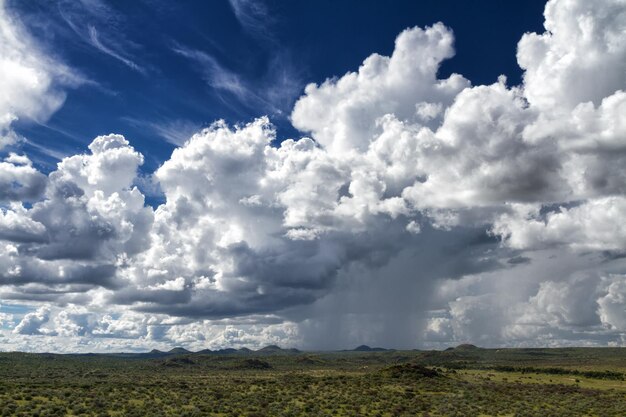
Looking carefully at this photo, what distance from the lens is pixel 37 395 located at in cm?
8481

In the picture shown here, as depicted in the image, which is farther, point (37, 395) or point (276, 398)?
point (276, 398)

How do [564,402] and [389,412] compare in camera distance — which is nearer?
[389,412]

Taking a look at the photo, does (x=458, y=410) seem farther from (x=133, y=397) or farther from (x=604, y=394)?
(x=133, y=397)

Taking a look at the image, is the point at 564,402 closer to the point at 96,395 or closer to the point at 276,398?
the point at 276,398

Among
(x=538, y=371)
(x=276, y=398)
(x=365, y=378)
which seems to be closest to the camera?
(x=276, y=398)

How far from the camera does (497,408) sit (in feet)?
289

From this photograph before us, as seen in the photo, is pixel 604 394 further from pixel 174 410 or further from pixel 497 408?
pixel 174 410

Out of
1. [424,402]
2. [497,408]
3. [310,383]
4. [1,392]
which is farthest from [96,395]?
[497,408]

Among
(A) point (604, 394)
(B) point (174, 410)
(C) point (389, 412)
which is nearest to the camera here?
(B) point (174, 410)

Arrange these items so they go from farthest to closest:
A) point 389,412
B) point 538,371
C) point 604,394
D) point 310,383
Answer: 1. point 538,371
2. point 310,383
3. point 604,394
4. point 389,412

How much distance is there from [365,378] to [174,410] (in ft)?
192

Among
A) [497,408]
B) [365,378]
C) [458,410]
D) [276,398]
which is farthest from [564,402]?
[276,398]

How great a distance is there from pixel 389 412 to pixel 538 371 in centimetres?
10776

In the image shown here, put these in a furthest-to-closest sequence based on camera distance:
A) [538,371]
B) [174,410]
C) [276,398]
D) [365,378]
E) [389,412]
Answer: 1. [538,371]
2. [365,378]
3. [276,398]
4. [389,412]
5. [174,410]
